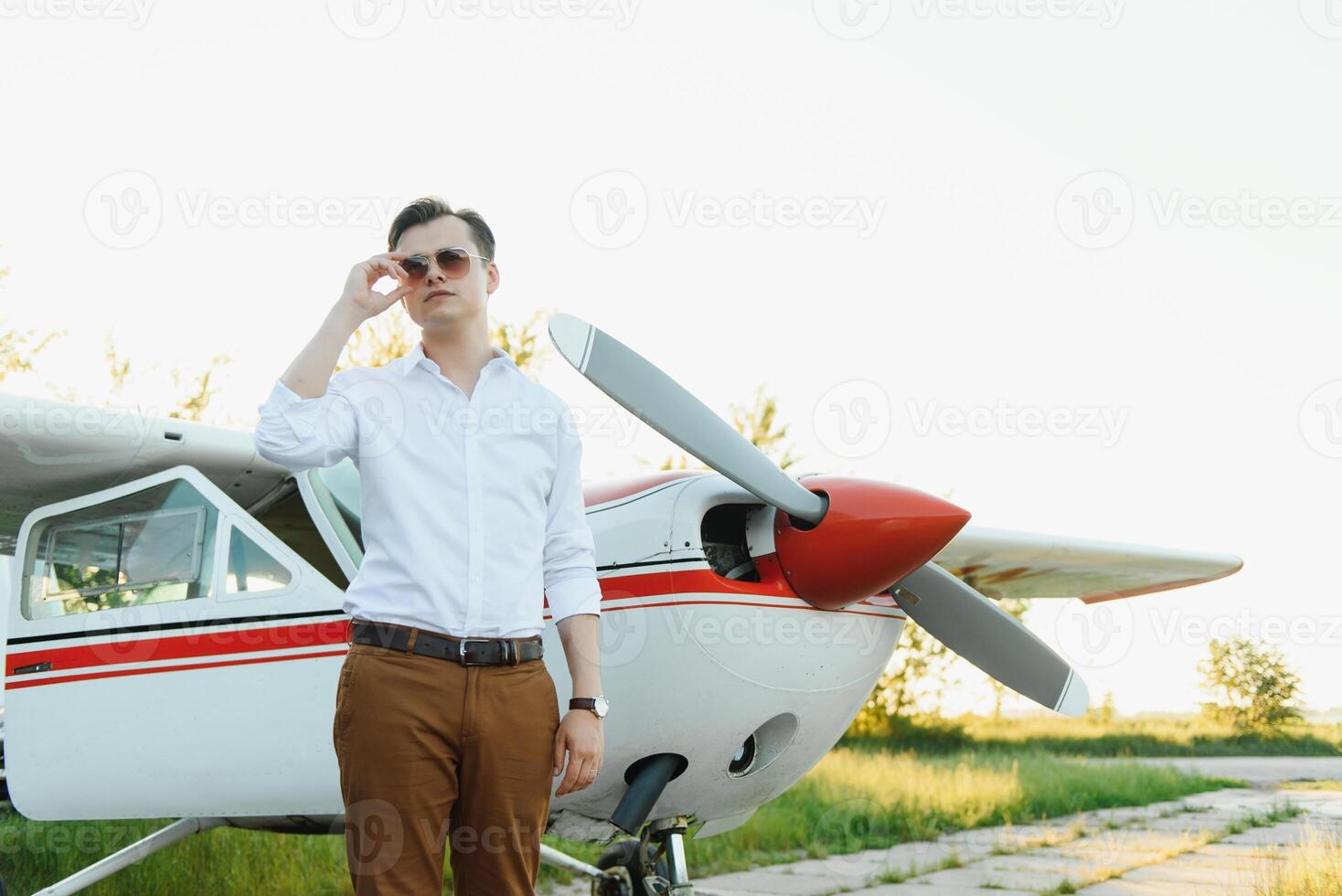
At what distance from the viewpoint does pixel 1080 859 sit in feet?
23.7

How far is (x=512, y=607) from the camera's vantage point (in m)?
1.99

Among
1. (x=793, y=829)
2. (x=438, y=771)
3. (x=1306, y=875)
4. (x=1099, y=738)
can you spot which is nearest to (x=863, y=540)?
(x=438, y=771)

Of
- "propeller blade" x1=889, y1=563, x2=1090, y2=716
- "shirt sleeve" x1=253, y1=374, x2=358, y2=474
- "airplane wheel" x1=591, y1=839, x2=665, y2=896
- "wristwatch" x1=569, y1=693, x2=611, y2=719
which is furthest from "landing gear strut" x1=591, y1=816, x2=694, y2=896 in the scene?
"shirt sleeve" x1=253, y1=374, x2=358, y2=474

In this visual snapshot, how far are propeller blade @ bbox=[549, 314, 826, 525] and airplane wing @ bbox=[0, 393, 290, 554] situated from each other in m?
1.79

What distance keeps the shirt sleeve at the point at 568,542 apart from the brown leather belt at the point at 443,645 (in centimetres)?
22

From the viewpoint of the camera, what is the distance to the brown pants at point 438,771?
182cm

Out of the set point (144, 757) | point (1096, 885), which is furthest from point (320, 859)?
A: point (1096, 885)

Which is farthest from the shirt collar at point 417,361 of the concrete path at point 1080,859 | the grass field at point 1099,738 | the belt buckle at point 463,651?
the grass field at point 1099,738

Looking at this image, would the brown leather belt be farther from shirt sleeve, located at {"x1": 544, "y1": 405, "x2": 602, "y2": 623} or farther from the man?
shirt sleeve, located at {"x1": 544, "y1": 405, "x2": 602, "y2": 623}

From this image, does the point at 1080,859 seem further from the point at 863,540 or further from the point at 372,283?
the point at 372,283

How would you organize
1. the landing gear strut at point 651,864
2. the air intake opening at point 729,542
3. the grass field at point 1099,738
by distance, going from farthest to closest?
the grass field at point 1099,738 → the landing gear strut at point 651,864 → the air intake opening at point 729,542

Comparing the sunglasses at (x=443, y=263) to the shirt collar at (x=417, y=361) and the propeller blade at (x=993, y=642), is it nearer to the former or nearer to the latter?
the shirt collar at (x=417, y=361)

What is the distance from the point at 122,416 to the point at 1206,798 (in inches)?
473

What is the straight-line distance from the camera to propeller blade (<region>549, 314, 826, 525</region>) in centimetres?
321
